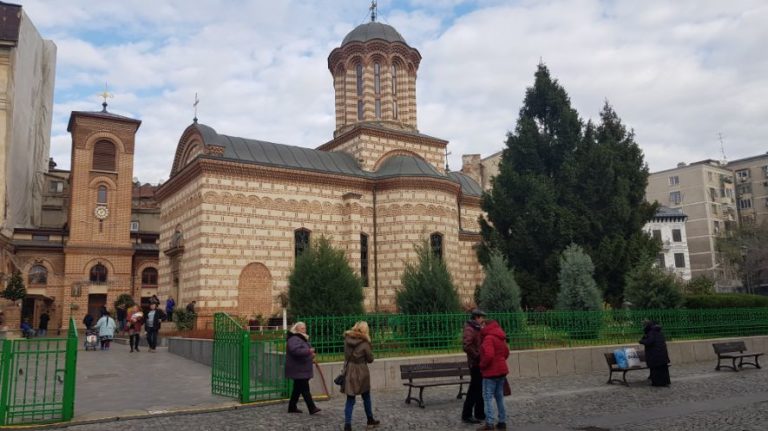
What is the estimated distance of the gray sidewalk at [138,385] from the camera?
8883mm

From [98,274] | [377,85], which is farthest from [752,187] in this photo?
[98,274]

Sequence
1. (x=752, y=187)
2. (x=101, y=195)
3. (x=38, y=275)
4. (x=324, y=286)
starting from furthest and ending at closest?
(x=752, y=187), (x=101, y=195), (x=38, y=275), (x=324, y=286)

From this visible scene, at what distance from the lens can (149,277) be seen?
34312 millimetres

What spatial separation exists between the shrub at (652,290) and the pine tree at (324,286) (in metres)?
7.81

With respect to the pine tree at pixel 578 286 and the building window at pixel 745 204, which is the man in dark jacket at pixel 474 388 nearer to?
the pine tree at pixel 578 286

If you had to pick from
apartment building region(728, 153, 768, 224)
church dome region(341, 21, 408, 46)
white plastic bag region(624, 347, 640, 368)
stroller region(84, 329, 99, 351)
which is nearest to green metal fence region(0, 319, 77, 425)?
stroller region(84, 329, 99, 351)

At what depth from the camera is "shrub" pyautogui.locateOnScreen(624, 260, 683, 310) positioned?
15.9m

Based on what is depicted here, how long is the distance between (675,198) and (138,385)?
165 ft

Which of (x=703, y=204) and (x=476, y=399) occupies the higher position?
(x=703, y=204)

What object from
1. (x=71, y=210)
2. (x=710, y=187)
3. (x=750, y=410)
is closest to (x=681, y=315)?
(x=750, y=410)

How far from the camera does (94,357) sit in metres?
15.4

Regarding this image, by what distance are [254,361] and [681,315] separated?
37.4 ft

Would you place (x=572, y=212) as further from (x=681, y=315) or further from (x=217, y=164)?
(x=217, y=164)

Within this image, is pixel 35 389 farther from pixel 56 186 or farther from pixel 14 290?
pixel 56 186
